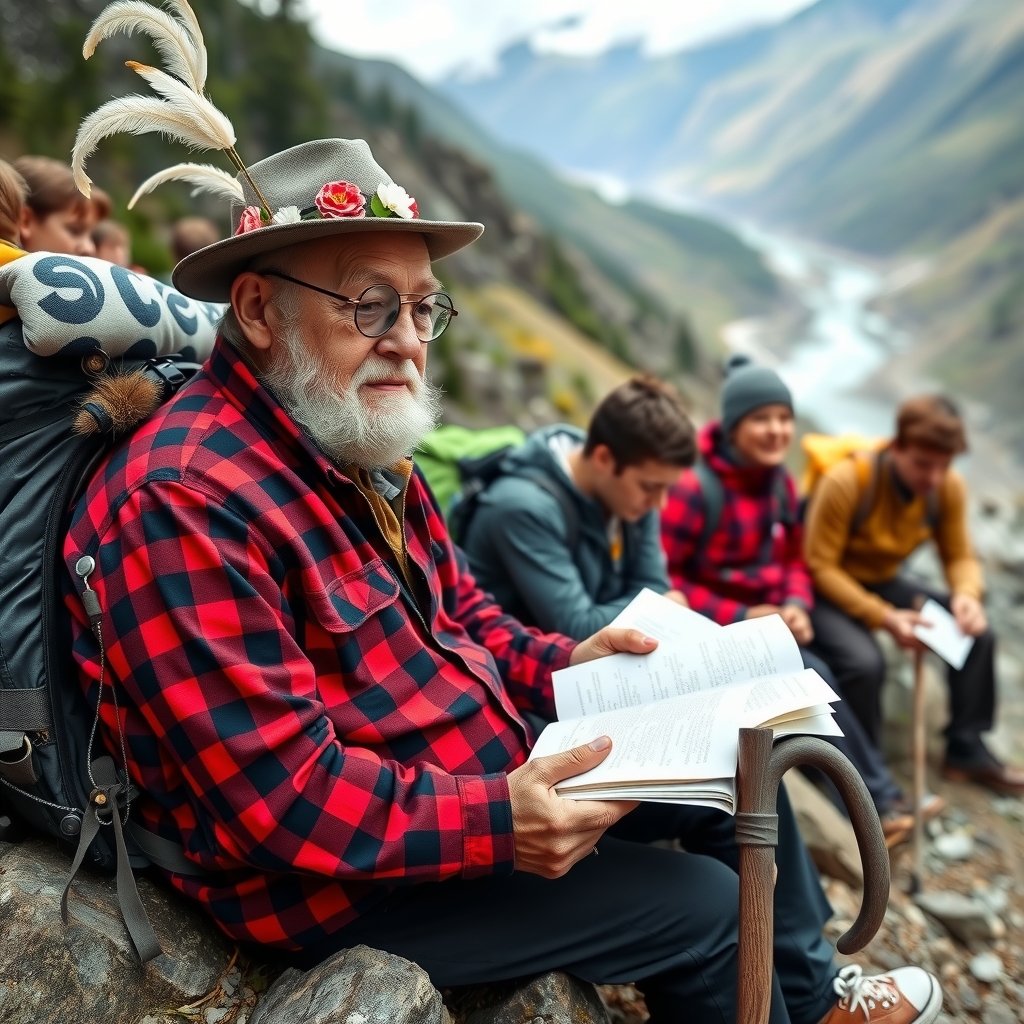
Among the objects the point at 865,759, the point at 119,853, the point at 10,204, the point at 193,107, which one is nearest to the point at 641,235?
the point at 865,759

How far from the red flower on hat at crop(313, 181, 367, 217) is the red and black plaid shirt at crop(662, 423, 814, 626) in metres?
2.80

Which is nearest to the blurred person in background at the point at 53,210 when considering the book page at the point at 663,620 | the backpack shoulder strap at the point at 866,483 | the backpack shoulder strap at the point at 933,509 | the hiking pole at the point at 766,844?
the book page at the point at 663,620

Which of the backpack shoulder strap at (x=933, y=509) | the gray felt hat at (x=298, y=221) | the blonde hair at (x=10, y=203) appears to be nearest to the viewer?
the gray felt hat at (x=298, y=221)

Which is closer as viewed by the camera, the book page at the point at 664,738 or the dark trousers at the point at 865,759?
the book page at the point at 664,738

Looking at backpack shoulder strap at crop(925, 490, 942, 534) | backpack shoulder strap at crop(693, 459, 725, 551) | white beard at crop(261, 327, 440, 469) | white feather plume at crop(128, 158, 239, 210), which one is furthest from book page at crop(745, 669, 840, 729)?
backpack shoulder strap at crop(925, 490, 942, 534)

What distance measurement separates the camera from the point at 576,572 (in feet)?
11.6

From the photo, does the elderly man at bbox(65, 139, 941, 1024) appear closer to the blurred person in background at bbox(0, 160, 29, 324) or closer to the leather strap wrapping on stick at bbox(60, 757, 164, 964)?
the leather strap wrapping on stick at bbox(60, 757, 164, 964)

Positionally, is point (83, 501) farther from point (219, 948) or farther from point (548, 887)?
point (548, 887)

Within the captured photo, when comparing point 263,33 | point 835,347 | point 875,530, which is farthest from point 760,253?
point 875,530

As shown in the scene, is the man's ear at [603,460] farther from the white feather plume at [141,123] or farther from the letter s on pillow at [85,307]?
the white feather plume at [141,123]

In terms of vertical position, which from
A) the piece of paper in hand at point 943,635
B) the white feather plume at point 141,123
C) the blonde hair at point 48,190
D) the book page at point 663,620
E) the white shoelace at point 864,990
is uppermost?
the white feather plume at point 141,123

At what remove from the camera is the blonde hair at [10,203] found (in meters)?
2.67

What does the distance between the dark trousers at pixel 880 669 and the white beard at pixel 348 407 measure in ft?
10.7

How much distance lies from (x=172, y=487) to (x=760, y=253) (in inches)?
6421
